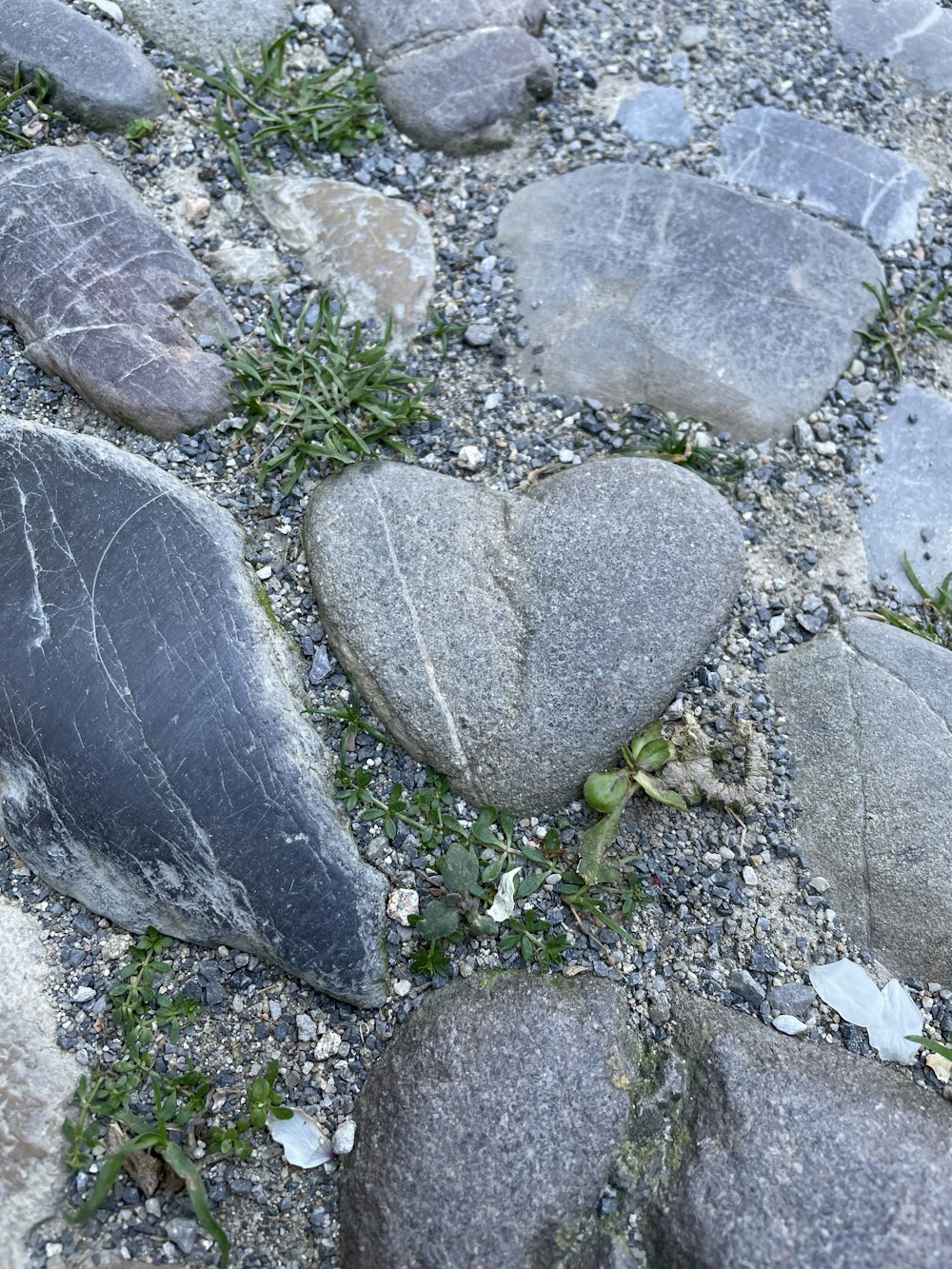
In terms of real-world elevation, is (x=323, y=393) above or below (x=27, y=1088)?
above

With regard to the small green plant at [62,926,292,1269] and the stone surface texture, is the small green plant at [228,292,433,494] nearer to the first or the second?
the stone surface texture

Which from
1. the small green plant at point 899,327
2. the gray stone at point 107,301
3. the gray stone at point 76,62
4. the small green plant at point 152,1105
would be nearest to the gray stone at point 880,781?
the small green plant at point 899,327

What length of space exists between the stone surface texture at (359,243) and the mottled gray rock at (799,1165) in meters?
2.10

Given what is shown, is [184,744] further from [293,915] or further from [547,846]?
[547,846]

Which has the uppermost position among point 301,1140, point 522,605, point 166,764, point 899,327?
point 899,327

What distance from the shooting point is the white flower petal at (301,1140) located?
210cm

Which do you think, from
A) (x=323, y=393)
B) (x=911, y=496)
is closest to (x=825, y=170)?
(x=911, y=496)

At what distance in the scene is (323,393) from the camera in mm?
2701

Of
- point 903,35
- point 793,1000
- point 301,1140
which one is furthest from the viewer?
point 903,35

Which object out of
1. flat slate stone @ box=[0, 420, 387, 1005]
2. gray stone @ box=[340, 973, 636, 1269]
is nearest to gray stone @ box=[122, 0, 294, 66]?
flat slate stone @ box=[0, 420, 387, 1005]

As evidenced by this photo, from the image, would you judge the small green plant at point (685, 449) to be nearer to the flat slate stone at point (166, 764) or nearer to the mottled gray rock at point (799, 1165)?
the flat slate stone at point (166, 764)

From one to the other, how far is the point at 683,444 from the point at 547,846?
1.16m

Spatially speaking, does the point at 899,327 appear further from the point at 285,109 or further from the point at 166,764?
the point at 166,764

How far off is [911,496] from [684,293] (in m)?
0.87
